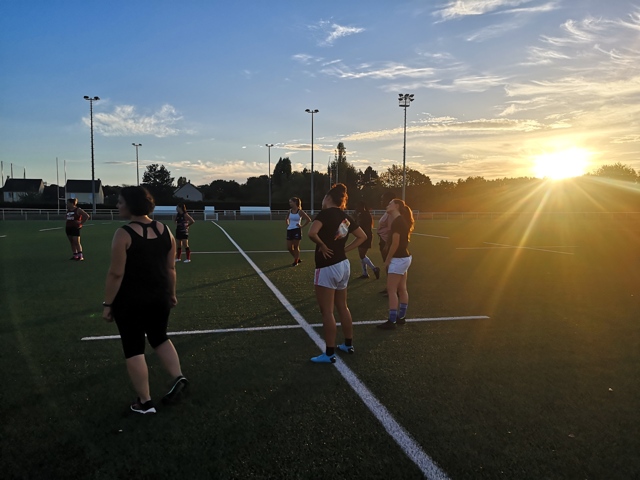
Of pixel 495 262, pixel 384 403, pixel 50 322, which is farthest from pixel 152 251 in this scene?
pixel 495 262

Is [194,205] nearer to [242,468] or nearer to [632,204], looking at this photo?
[632,204]

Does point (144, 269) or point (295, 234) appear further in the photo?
point (295, 234)

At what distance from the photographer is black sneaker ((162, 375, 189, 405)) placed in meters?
3.73

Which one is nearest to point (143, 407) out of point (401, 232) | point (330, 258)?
point (330, 258)

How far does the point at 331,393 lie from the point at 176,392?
1351mm

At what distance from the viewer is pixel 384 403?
379cm

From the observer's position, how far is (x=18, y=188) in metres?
94.4

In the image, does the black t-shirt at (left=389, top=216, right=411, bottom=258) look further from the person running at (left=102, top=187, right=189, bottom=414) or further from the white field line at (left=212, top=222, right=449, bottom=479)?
the person running at (left=102, top=187, right=189, bottom=414)

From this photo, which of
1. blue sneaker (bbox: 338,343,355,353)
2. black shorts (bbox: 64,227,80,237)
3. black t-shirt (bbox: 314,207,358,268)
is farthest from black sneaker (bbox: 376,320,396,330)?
black shorts (bbox: 64,227,80,237)

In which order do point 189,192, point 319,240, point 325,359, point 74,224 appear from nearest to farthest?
point 319,240 < point 325,359 < point 74,224 < point 189,192

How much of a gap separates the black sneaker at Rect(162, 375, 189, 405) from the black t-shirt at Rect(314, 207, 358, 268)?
5.64ft

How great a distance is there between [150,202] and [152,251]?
425 millimetres

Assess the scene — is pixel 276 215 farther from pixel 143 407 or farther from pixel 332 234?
pixel 143 407

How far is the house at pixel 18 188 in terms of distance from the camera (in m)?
93.5
